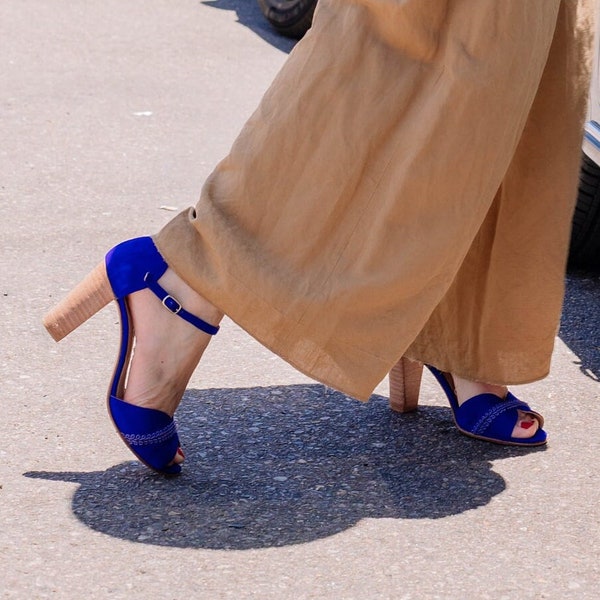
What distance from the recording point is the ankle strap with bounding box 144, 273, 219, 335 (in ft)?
7.91

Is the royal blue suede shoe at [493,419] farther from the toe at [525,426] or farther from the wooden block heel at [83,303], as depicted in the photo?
the wooden block heel at [83,303]

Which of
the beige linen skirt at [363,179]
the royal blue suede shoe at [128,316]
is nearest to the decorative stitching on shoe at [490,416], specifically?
the beige linen skirt at [363,179]

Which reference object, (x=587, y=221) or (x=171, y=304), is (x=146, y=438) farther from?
(x=587, y=221)

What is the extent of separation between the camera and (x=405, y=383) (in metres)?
2.88

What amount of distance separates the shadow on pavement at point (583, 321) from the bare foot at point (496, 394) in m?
0.50

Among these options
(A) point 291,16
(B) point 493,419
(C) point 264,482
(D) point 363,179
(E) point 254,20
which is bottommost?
(E) point 254,20

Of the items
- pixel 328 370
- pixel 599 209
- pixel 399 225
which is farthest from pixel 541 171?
pixel 599 209

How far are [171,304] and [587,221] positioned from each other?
6.27 ft

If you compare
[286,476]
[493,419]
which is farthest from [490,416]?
[286,476]

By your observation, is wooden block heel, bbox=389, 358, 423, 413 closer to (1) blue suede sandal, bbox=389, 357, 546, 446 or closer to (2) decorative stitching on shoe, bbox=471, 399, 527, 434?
(1) blue suede sandal, bbox=389, 357, 546, 446

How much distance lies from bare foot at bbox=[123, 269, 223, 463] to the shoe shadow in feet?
0.44

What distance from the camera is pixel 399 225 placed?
2.31 meters

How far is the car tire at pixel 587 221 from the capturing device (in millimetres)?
3811

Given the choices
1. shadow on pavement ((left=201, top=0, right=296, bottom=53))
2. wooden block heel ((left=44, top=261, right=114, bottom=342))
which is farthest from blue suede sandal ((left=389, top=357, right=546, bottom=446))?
shadow on pavement ((left=201, top=0, right=296, bottom=53))
